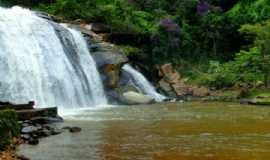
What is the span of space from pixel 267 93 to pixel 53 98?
38.0 ft

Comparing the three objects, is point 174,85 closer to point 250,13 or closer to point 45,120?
point 250,13

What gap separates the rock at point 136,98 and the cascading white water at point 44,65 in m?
1.17

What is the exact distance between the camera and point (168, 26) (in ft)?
139

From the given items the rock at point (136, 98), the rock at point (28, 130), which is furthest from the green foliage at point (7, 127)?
the rock at point (136, 98)

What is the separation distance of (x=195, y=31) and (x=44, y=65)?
17.6 meters

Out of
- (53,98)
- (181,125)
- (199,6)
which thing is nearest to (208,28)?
(199,6)

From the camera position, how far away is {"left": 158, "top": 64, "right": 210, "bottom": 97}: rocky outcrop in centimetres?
3591

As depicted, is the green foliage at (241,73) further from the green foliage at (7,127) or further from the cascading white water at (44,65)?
the green foliage at (7,127)

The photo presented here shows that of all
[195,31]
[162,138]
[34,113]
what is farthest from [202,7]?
[162,138]

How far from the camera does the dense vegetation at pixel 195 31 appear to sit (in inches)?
1452

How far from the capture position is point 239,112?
2481 cm

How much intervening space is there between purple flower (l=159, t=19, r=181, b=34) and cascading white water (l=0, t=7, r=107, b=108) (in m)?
10.3

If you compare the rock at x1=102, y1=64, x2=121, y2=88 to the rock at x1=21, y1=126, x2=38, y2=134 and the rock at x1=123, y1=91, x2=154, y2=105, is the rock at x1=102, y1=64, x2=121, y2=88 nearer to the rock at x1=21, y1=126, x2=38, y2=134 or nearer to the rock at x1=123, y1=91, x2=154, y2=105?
the rock at x1=123, y1=91, x2=154, y2=105

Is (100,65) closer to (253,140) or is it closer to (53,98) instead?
(53,98)
